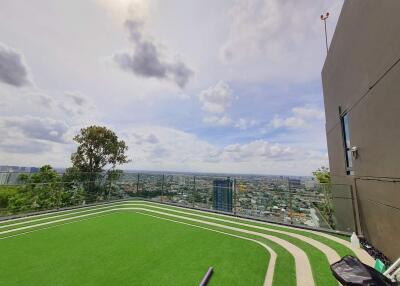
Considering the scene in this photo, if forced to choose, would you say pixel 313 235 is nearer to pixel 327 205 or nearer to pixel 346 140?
pixel 327 205

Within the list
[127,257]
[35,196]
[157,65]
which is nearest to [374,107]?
[127,257]

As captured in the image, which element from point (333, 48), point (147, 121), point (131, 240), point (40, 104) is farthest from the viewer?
point (147, 121)

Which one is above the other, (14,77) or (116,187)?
(14,77)

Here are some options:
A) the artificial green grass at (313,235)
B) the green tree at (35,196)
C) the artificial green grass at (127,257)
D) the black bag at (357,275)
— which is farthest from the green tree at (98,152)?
the black bag at (357,275)

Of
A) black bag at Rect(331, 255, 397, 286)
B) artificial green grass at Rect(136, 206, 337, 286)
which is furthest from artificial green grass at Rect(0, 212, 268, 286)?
black bag at Rect(331, 255, 397, 286)

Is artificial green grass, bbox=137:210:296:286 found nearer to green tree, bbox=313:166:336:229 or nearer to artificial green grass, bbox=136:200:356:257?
artificial green grass, bbox=136:200:356:257

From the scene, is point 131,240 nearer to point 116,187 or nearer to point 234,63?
point 116,187

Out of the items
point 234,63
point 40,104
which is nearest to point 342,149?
point 234,63
